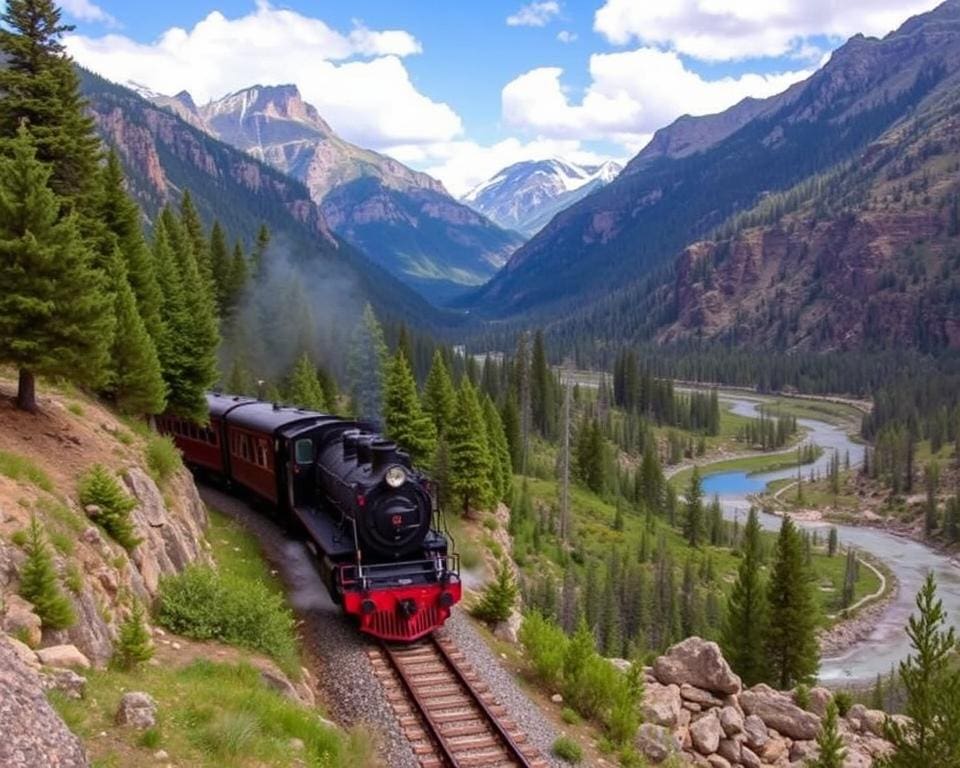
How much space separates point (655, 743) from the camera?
60.4 feet

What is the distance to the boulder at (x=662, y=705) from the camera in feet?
67.5

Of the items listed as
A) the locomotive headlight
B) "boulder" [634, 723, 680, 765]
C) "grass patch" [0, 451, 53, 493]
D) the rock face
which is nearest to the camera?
the rock face

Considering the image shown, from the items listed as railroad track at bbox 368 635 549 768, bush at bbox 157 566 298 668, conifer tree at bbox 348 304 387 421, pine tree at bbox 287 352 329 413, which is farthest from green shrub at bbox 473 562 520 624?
pine tree at bbox 287 352 329 413

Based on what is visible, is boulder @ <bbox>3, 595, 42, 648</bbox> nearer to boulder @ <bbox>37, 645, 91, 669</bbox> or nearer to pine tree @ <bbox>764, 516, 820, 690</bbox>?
boulder @ <bbox>37, 645, 91, 669</bbox>

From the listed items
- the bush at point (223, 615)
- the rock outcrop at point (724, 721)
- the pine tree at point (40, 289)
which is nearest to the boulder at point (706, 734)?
the rock outcrop at point (724, 721)

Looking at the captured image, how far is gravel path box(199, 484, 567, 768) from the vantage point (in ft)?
55.8

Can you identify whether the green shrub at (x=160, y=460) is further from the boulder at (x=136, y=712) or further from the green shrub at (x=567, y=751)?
the green shrub at (x=567, y=751)

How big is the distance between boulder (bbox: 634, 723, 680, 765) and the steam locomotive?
5922 mm

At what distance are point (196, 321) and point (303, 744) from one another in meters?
25.8

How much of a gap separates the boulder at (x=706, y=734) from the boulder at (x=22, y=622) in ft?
50.4

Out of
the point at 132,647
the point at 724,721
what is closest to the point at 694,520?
the point at 724,721

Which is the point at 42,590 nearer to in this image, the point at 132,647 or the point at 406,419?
the point at 132,647

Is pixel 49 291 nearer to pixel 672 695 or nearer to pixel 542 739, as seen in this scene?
pixel 542 739

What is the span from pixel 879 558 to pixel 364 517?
104 meters
